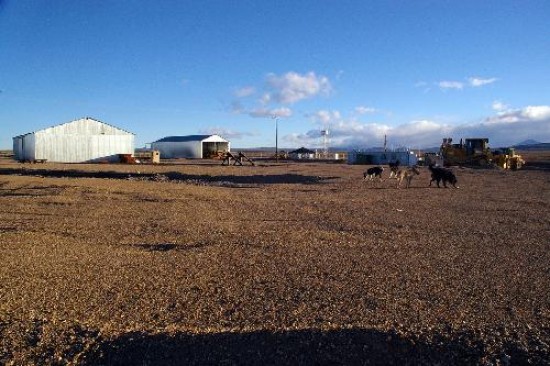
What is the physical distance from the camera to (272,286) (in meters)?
7.47

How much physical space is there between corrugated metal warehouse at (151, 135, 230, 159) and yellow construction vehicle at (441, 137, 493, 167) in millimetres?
32525

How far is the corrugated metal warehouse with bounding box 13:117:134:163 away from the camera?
5184cm

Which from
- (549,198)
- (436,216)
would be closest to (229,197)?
(436,216)

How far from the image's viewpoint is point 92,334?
554 cm

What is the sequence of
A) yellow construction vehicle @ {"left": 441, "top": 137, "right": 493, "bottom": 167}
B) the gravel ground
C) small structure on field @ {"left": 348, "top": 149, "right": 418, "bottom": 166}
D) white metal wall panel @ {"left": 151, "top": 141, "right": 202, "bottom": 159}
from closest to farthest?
the gravel ground
yellow construction vehicle @ {"left": 441, "top": 137, "right": 493, "bottom": 167}
small structure on field @ {"left": 348, "top": 149, "right": 418, "bottom": 166}
white metal wall panel @ {"left": 151, "top": 141, "right": 202, "bottom": 159}

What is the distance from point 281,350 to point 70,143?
51739 millimetres

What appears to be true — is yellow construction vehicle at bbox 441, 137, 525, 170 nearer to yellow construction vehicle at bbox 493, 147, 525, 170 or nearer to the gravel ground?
yellow construction vehicle at bbox 493, 147, 525, 170

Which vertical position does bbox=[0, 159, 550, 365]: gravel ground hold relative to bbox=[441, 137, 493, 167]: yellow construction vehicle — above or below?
below

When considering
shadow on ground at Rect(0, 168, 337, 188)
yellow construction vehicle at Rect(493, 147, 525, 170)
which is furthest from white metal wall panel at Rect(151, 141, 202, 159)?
yellow construction vehicle at Rect(493, 147, 525, 170)

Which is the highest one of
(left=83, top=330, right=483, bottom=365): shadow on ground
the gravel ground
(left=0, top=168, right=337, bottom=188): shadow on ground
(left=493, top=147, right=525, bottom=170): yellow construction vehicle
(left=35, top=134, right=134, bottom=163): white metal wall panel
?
(left=35, top=134, right=134, bottom=163): white metal wall panel

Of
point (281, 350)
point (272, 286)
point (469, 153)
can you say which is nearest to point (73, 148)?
point (469, 153)

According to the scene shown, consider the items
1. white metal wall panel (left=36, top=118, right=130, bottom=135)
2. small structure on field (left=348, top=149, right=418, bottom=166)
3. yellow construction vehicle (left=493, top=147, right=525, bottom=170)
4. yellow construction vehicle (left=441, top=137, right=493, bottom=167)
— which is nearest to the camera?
yellow construction vehicle (left=493, top=147, right=525, bottom=170)

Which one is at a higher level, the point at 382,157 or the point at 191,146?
the point at 191,146

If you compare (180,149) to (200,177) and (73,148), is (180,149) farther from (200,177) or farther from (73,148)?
(200,177)
